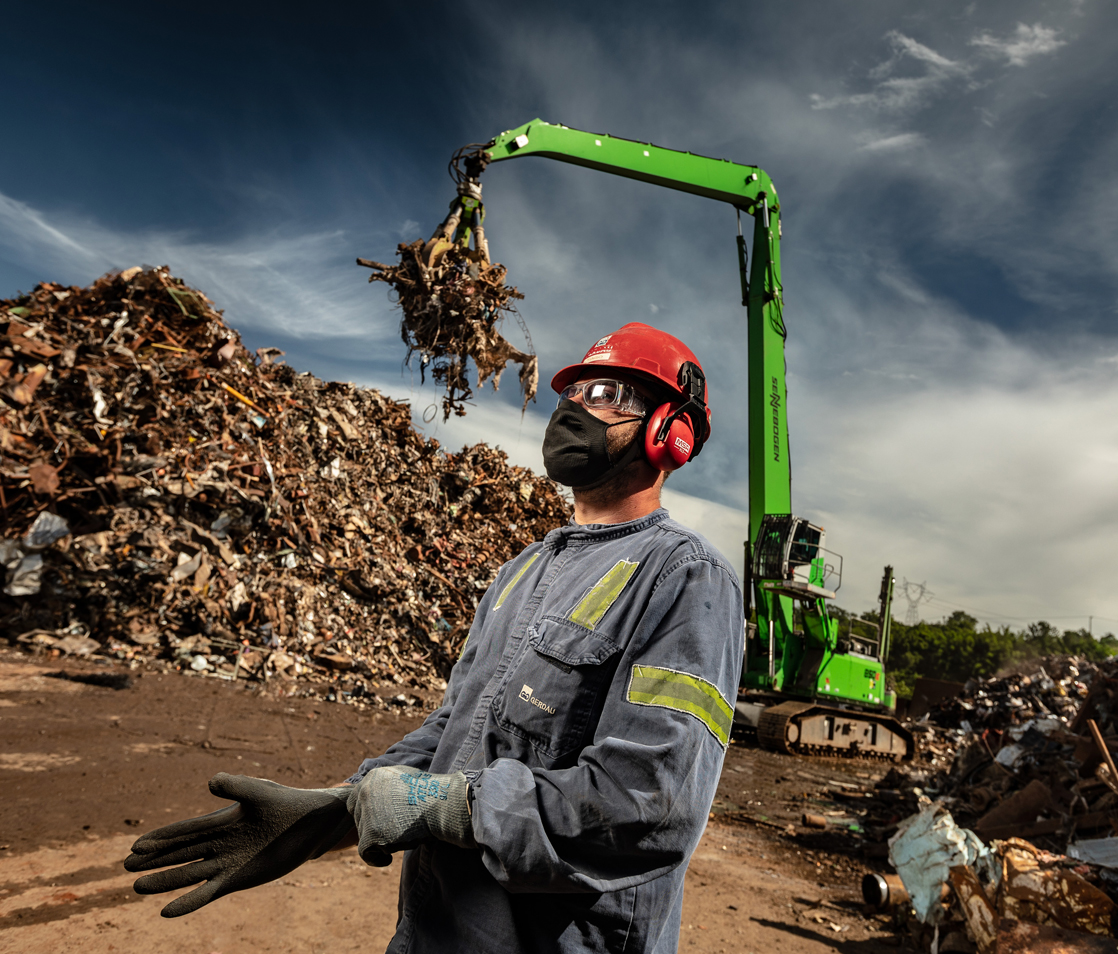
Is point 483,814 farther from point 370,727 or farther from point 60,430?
point 60,430

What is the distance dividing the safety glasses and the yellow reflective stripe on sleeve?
454 millimetres

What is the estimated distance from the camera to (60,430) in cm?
802

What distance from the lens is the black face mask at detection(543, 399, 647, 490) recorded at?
1.69m

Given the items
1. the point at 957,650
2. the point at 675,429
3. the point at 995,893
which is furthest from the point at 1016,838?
the point at 957,650

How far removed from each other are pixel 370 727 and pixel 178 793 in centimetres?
283

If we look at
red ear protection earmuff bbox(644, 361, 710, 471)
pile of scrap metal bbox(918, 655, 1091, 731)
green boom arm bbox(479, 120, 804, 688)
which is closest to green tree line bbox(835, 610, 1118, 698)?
pile of scrap metal bbox(918, 655, 1091, 731)

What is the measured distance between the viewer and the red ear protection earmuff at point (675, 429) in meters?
1.69

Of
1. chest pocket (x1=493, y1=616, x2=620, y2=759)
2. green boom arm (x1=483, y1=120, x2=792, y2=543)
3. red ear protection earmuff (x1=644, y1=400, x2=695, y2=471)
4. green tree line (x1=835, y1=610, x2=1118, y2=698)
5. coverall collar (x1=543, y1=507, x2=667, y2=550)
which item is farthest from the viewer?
green tree line (x1=835, y1=610, x2=1118, y2=698)

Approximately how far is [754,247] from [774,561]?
18.9 ft

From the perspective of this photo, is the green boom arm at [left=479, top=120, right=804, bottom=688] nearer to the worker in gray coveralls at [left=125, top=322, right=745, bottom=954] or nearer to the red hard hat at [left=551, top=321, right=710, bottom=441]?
the red hard hat at [left=551, top=321, right=710, bottom=441]

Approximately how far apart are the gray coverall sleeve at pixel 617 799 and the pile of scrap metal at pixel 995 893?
11.5 feet

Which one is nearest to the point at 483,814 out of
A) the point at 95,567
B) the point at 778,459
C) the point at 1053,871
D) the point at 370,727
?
the point at 1053,871

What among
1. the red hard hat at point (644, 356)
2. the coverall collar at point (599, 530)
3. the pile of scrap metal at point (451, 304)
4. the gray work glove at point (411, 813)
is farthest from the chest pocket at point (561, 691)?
the pile of scrap metal at point (451, 304)

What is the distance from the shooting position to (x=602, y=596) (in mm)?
1376
